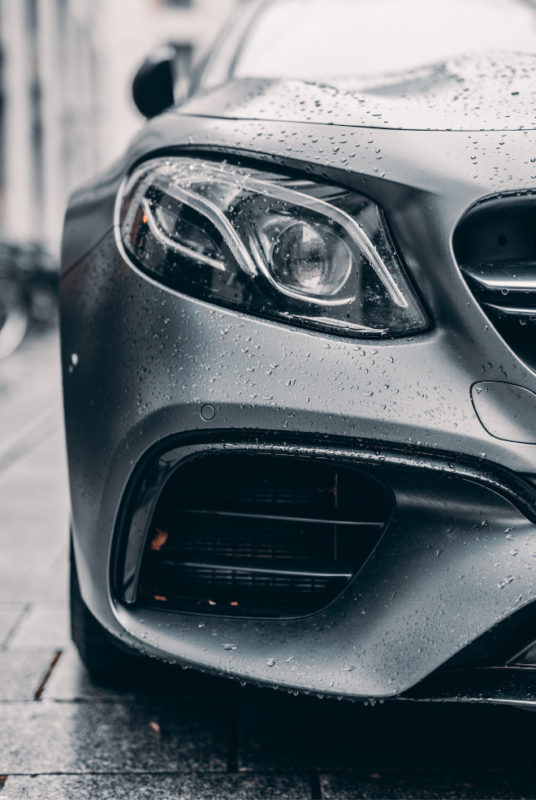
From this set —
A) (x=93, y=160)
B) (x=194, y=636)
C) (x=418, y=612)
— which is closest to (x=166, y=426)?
(x=194, y=636)

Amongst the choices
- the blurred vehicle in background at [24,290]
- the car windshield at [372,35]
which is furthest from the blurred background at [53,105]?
the car windshield at [372,35]

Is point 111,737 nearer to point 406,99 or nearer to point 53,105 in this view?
point 406,99

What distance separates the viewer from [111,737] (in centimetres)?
196

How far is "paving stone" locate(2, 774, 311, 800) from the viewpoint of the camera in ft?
5.70

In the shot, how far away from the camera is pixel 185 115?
5.98 feet

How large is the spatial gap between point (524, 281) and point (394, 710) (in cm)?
102

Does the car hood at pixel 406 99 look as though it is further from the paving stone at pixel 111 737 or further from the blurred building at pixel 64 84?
the blurred building at pixel 64 84

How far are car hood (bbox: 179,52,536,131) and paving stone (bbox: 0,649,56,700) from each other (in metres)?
1.25


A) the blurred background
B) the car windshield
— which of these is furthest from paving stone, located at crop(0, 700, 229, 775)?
the blurred background

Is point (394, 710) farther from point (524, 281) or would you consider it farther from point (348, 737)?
point (524, 281)

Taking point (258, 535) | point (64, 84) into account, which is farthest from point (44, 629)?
point (64, 84)

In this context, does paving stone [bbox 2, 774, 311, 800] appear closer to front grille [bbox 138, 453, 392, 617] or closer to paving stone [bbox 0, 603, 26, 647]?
front grille [bbox 138, 453, 392, 617]

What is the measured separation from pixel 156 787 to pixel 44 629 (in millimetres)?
905

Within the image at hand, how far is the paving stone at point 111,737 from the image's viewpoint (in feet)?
6.10
